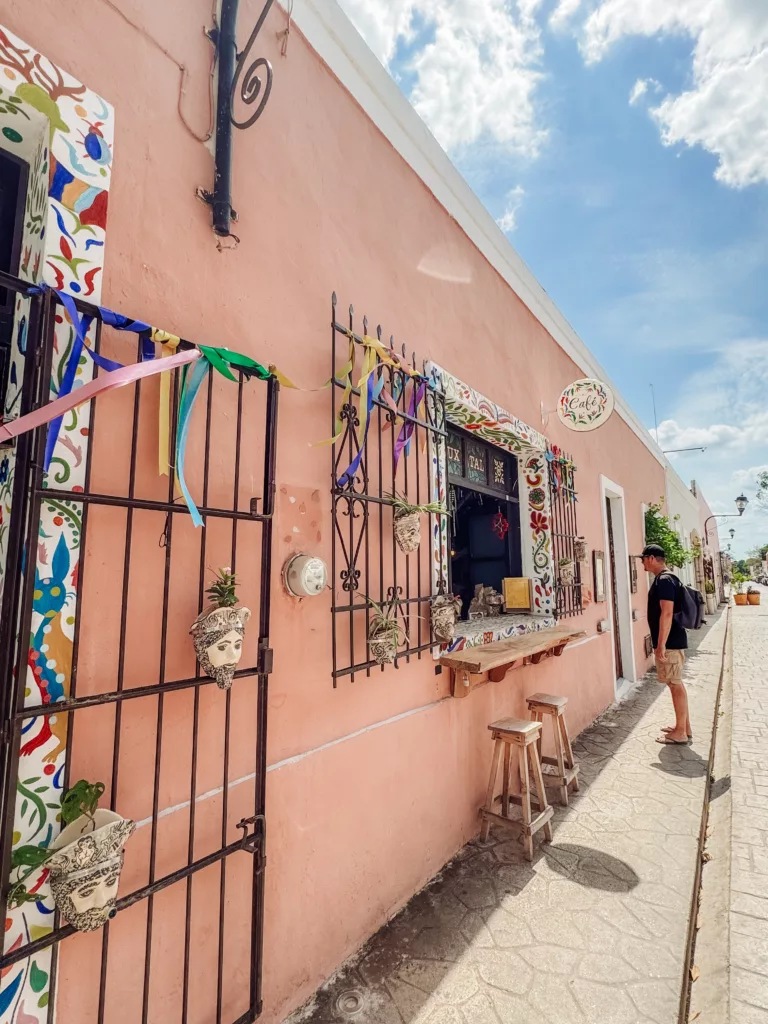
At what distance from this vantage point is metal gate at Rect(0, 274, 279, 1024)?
1.27m

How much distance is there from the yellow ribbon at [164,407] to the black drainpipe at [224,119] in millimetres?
581

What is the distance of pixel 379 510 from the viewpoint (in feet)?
8.40

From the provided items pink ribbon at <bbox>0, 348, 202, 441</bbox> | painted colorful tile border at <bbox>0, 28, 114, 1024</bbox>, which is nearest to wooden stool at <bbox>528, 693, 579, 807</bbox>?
painted colorful tile border at <bbox>0, 28, 114, 1024</bbox>

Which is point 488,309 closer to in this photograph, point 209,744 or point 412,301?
point 412,301

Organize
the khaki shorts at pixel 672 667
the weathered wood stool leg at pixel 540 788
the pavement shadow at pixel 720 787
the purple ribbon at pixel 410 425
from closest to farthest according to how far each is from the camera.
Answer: the purple ribbon at pixel 410 425 < the weathered wood stool leg at pixel 540 788 < the pavement shadow at pixel 720 787 < the khaki shorts at pixel 672 667

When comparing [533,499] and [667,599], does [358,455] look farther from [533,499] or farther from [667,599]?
[667,599]

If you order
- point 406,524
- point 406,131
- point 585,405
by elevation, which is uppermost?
point 406,131

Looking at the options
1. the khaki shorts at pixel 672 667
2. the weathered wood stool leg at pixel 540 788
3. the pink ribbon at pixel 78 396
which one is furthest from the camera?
the khaki shorts at pixel 672 667

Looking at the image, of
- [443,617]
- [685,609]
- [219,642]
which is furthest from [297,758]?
[685,609]

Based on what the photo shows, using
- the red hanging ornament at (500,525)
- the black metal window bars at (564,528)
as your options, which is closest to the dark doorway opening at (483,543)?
the red hanging ornament at (500,525)

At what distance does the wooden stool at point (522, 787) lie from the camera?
293cm

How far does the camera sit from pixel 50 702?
1298 millimetres

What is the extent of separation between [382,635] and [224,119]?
2176 millimetres

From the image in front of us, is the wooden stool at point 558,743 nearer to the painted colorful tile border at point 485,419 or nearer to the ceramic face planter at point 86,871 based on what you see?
the painted colorful tile border at point 485,419
